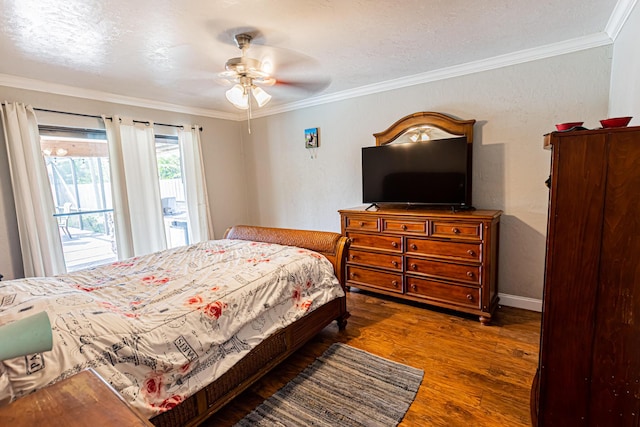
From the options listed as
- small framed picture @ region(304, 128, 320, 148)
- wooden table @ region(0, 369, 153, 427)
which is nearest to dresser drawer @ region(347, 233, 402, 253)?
small framed picture @ region(304, 128, 320, 148)

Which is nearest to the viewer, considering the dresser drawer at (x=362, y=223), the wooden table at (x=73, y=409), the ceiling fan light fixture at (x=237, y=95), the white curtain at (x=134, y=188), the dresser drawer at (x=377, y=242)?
the wooden table at (x=73, y=409)

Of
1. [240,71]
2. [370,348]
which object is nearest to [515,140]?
[370,348]

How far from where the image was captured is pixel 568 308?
4.36 ft

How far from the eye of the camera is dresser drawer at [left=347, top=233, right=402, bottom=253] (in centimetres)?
310

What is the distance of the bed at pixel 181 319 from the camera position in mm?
1223

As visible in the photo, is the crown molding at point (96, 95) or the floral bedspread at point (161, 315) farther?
the crown molding at point (96, 95)

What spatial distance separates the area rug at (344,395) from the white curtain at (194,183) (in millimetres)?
2801

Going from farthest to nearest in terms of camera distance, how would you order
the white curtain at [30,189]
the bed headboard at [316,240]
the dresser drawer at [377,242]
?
the dresser drawer at [377,242] → the white curtain at [30,189] → the bed headboard at [316,240]

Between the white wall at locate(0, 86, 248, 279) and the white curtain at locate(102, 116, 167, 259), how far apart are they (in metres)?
0.24

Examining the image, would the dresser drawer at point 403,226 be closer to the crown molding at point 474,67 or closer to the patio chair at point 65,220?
the crown molding at point 474,67

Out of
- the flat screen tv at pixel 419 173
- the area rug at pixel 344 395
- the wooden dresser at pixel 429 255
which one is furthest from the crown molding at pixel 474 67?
the area rug at pixel 344 395

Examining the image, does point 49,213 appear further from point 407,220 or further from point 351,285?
point 407,220

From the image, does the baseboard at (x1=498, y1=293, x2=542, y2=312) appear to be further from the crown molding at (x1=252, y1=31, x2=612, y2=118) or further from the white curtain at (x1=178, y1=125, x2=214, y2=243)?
the white curtain at (x1=178, y1=125, x2=214, y2=243)

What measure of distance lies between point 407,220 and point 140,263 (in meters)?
2.42
